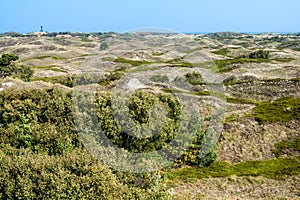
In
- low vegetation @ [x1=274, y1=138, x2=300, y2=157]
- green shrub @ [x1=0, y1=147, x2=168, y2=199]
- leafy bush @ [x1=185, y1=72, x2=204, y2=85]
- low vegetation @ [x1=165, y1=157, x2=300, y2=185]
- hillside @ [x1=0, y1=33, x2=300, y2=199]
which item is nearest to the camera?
green shrub @ [x1=0, y1=147, x2=168, y2=199]

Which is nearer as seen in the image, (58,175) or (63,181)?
(63,181)

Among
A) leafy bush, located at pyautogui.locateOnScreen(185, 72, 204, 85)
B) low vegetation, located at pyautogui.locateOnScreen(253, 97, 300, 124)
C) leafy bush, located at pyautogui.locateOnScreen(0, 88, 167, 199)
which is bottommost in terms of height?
leafy bush, located at pyautogui.locateOnScreen(185, 72, 204, 85)

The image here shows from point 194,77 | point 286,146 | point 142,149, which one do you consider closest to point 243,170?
point 286,146

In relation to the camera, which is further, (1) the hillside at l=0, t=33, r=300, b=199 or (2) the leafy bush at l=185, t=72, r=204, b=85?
(2) the leafy bush at l=185, t=72, r=204, b=85

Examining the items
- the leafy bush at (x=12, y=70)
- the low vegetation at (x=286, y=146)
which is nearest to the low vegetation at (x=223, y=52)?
the leafy bush at (x=12, y=70)

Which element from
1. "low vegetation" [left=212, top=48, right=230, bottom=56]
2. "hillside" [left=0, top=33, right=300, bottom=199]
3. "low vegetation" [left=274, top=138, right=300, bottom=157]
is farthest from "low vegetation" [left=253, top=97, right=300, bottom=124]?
"low vegetation" [left=212, top=48, right=230, bottom=56]

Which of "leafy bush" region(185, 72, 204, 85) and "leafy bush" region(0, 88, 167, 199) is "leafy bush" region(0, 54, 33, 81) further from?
"leafy bush" region(0, 88, 167, 199)

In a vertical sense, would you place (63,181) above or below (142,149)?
above

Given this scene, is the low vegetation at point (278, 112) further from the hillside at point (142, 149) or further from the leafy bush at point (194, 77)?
the leafy bush at point (194, 77)

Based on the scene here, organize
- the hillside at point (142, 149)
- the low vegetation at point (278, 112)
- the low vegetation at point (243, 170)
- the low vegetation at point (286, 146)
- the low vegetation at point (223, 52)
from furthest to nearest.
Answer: the low vegetation at point (223, 52) → the low vegetation at point (278, 112) → the low vegetation at point (286, 146) → the low vegetation at point (243, 170) → the hillside at point (142, 149)

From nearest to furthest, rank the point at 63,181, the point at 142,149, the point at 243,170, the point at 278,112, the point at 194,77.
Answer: the point at 63,181 < the point at 142,149 < the point at 243,170 < the point at 278,112 < the point at 194,77

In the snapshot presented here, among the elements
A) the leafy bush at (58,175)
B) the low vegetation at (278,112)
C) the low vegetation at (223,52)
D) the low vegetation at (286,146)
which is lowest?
the low vegetation at (286,146)

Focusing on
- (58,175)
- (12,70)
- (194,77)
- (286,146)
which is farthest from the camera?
(12,70)

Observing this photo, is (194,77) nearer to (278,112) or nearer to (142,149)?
(278,112)
